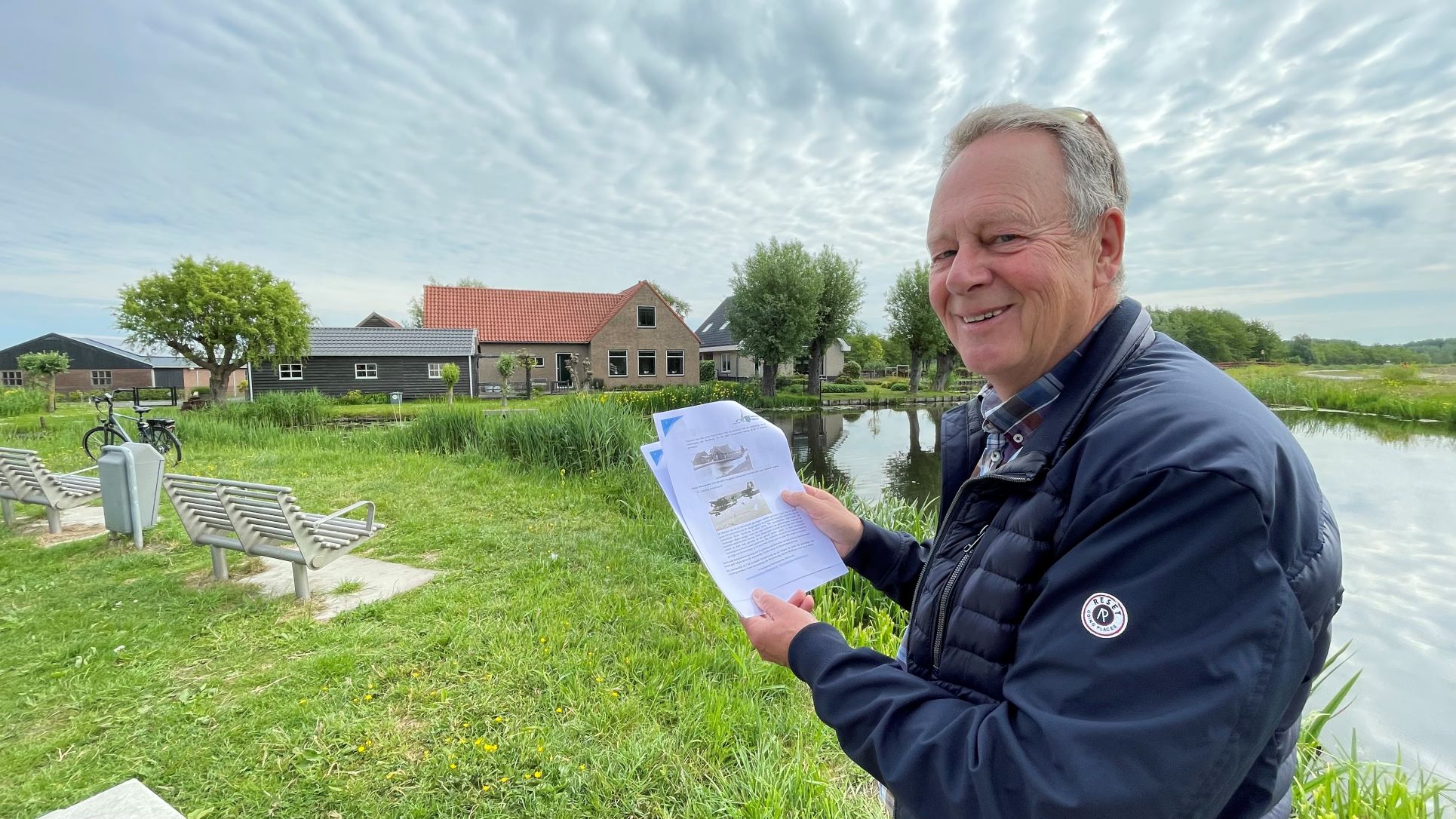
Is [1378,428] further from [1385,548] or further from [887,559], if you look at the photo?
[887,559]

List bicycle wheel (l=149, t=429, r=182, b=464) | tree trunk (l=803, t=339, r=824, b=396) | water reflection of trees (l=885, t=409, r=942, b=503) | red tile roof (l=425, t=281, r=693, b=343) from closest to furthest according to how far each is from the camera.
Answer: bicycle wheel (l=149, t=429, r=182, b=464)
water reflection of trees (l=885, t=409, r=942, b=503)
tree trunk (l=803, t=339, r=824, b=396)
red tile roof (l=425, t=281, r=693, b=343)

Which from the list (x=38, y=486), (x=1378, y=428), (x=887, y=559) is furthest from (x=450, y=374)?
(x=1378, y=428)

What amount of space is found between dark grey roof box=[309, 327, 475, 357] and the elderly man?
88.0 ft

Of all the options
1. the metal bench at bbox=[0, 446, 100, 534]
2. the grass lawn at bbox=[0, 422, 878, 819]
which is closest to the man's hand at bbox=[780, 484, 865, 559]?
the grass lawn at bbox=[0, 422, 878, 819]

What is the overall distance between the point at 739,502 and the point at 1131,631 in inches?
31.8

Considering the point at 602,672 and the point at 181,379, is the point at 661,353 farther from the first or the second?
the point at 181,379

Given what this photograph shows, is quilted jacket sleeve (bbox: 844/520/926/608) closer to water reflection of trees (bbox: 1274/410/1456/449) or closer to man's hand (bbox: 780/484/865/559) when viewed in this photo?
man's hand (bbox: 780/484/865/559)

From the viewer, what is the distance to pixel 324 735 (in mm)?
2205

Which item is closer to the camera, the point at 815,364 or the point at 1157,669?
the point at 1157,669

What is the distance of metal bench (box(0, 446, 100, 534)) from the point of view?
474cm

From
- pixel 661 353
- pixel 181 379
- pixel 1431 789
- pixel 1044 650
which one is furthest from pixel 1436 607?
pixel 181 379

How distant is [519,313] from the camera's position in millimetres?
29062

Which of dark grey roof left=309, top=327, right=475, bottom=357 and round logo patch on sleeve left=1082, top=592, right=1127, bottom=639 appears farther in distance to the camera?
dark grey roof left=309, top=327, right=475, bottom=357

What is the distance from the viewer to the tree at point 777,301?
23875 mm
